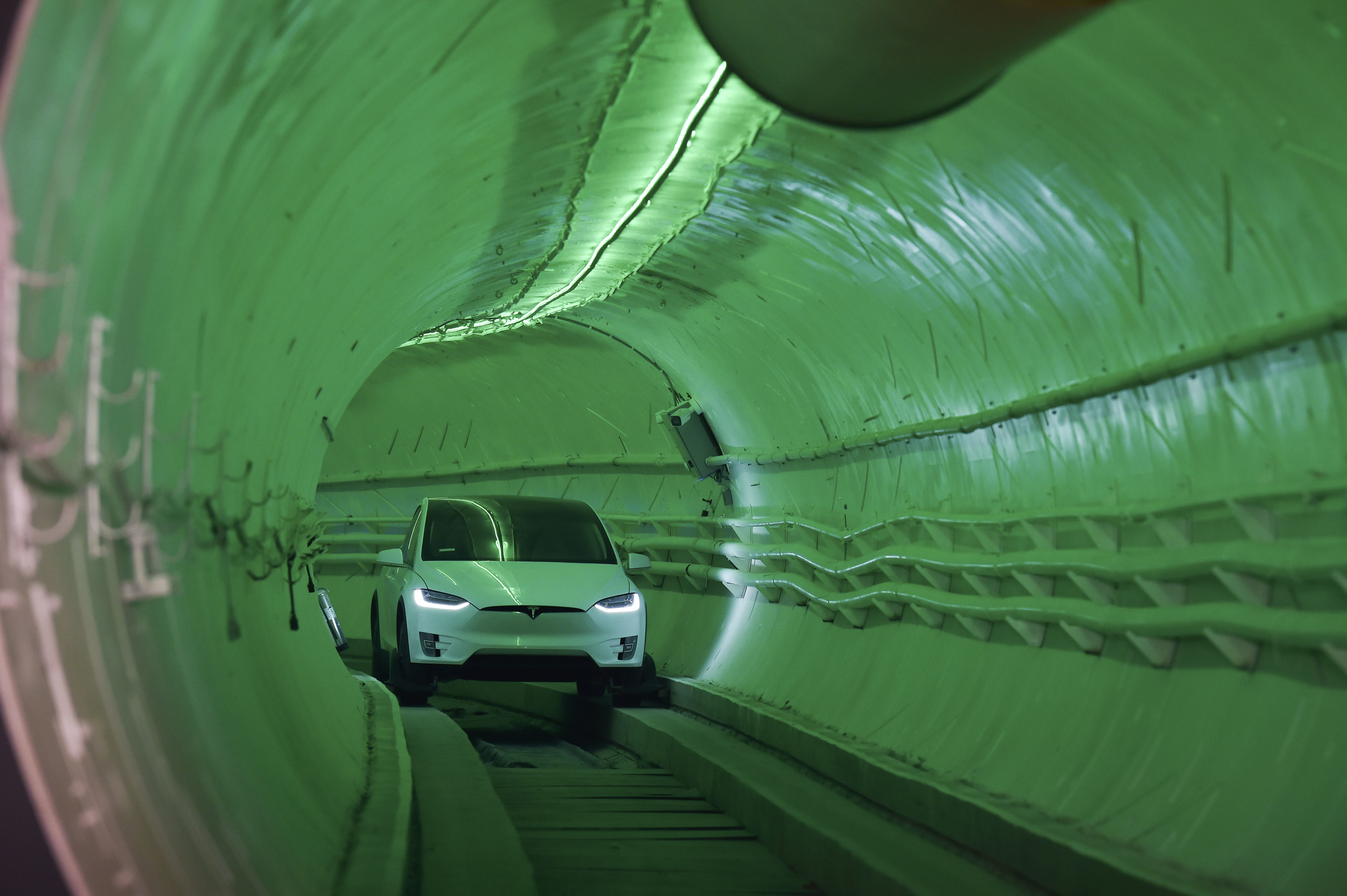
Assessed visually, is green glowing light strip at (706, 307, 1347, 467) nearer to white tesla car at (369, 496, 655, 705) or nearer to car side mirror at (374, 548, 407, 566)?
white tesla car at (369, 496, 655, 705)

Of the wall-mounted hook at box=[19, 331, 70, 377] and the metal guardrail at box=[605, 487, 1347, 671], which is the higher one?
the metal guardrail at box=[605, 487, 1347, 671]

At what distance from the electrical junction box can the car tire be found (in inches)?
162

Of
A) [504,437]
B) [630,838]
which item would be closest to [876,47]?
[630,838]

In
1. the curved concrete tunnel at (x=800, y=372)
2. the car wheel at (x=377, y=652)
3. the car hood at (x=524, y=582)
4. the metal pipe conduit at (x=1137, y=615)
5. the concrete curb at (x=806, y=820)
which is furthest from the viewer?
the car wheel at (x=377, y=652)

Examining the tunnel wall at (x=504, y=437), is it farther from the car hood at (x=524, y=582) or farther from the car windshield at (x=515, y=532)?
the car hood at (x=524, y=582)

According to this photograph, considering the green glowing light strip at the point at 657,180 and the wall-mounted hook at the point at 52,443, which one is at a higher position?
the green glowing light strip at the point at 657,180

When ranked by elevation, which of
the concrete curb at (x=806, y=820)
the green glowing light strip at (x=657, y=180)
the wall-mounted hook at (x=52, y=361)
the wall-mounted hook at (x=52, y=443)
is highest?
the green glowing light strip at (x=657, y=180)

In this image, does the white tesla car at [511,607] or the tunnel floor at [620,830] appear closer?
the tunnel floor at [620,830]

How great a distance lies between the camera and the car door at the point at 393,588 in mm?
12547

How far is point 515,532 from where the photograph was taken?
42.8 ft

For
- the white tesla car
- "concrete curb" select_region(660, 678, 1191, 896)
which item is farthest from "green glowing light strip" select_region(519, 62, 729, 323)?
"concrete curb" select_region(660, 678, 1191, 896)

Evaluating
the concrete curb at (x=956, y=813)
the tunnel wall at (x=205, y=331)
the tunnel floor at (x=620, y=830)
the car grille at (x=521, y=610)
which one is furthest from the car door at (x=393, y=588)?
the tunnel wall at (x=205, y=331)

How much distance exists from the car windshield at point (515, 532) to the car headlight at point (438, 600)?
0.61m

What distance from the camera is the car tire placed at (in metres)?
12.0
